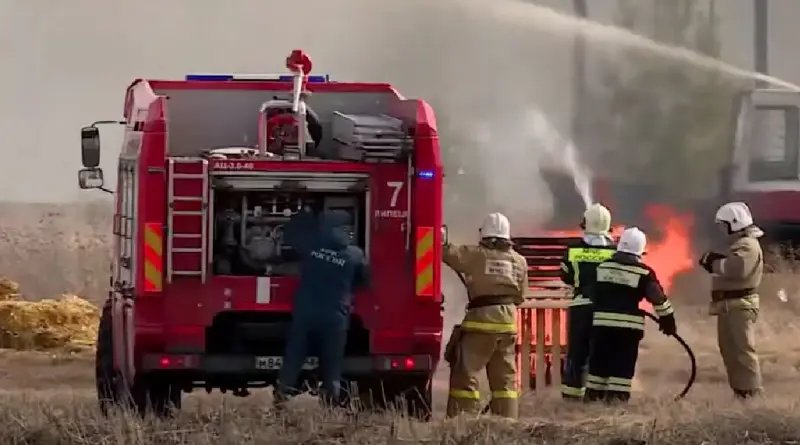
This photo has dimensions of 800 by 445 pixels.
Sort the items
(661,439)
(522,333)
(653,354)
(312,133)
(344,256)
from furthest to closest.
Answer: (653,354) → (522,333) → (312,133) → (344,256) → (661,439)

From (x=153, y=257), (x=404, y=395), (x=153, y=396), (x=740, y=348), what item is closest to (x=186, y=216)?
(x=153, y=257)

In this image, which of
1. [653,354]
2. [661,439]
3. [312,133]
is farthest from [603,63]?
[661,439]

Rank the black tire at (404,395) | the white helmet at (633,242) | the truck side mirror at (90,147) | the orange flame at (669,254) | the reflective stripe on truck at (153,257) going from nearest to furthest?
the reflective stripe on truck at (153,257) < the black tire at (404,395) < the white helmet at (633,242) < the truck side mirror at (90,147) < the orange flame at (669,254)

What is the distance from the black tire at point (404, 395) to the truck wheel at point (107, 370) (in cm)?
154

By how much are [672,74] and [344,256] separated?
19.0 meters

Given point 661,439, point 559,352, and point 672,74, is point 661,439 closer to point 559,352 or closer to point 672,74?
point 559,352

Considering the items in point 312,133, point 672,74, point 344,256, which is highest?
point 672,74

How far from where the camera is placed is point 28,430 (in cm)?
765

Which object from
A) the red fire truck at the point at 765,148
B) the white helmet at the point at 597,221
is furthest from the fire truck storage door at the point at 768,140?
the white helmet at the point at 597,221

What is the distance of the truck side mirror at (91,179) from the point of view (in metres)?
10.4

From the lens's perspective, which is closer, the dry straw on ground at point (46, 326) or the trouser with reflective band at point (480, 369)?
the trouser with reflective band at point (480, 369)

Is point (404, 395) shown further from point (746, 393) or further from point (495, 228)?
point (746, 393)

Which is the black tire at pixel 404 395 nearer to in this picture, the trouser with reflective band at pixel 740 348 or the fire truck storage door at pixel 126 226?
the fire truck storage door at pixel 126 226

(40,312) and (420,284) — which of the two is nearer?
(420,284)
